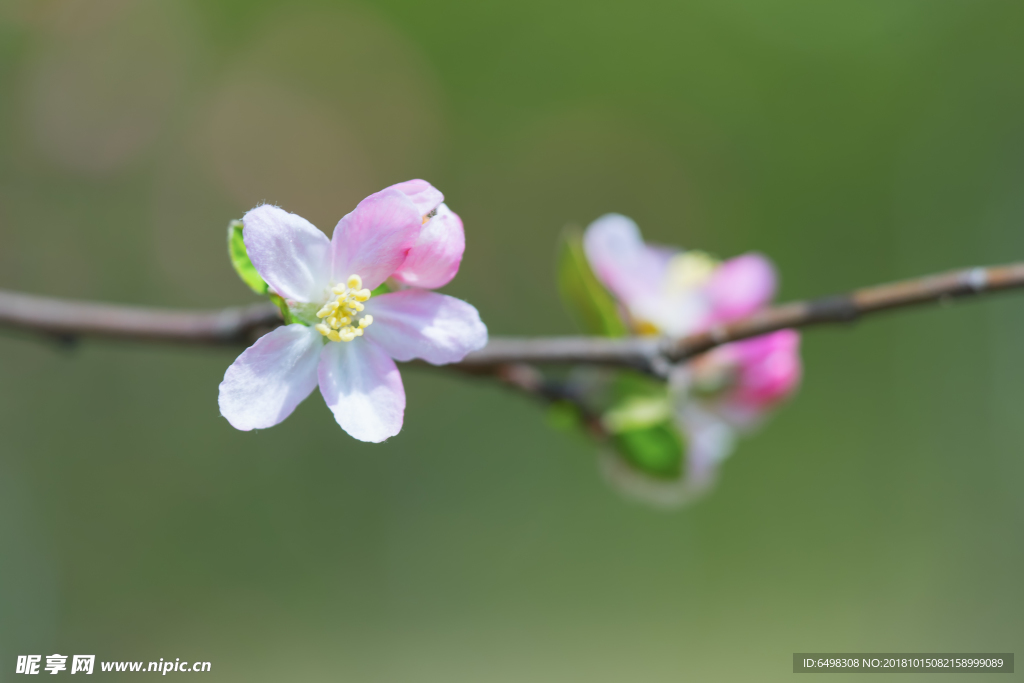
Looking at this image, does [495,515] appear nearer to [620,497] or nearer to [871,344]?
[620,497]

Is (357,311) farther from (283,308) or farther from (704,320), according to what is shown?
(704,320)

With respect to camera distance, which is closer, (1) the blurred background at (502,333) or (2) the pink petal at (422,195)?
(2) the pink petal at (422,195)

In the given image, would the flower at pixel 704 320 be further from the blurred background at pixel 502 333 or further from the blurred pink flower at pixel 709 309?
the blurred background at pixel 502 333

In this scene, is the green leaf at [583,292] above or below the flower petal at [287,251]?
above

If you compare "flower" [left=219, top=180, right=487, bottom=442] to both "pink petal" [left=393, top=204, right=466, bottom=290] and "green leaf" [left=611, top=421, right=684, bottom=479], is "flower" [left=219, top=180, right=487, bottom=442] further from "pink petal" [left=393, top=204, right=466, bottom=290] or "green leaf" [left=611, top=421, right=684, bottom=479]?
"green leaf" [left=611, top=421, right=684, bottom=479]

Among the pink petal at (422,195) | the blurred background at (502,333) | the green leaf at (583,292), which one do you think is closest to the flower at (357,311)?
the pink petal at (422,195)

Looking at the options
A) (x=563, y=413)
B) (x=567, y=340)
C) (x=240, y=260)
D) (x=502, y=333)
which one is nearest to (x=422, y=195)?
(x=240, y=260)
